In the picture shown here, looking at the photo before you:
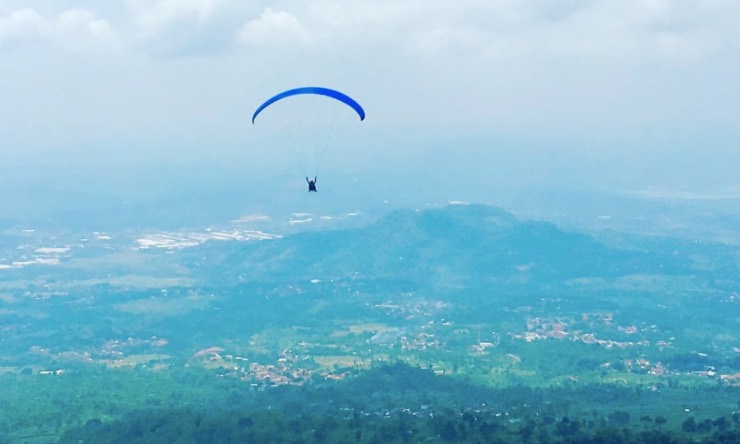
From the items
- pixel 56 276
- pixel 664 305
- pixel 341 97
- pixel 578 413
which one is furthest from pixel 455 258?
pixel 341 97

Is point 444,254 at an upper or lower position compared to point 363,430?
upper

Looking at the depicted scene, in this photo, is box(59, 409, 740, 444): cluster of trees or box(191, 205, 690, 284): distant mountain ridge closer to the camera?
box(59, 409, 740, 444): cluster of trees

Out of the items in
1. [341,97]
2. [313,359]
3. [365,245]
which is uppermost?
[341,97]

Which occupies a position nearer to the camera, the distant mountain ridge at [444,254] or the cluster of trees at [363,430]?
the cluster of trees at [363,430]

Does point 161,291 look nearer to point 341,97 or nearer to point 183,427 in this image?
point 183,427

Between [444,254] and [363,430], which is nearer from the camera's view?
[363,430]

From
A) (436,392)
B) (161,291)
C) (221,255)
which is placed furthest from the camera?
(221,255)

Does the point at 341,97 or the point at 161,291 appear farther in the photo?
the point at 161,291

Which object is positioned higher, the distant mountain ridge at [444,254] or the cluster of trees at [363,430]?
the distant mountain ridge at [444,254]
